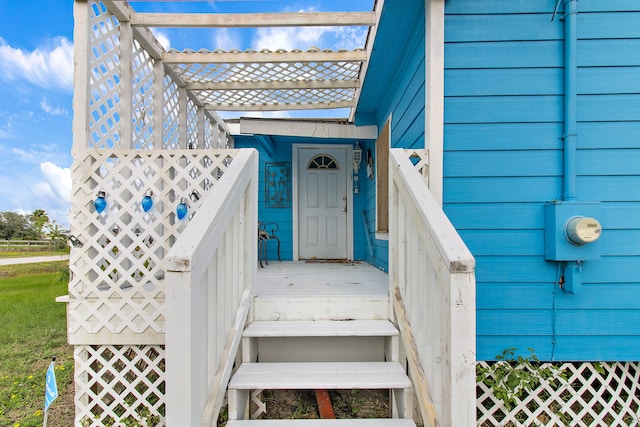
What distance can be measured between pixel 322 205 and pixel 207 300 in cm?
398

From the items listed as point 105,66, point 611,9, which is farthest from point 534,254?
point 105,66

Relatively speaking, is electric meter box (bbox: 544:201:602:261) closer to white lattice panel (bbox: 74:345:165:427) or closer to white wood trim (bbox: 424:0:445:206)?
white wood trim (bbox: 424:0:445:206)

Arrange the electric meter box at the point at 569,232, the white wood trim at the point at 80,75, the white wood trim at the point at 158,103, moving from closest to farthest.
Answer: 1. the electric meter box at the point at 569,232
2. the white wood trim at the point at 80,75
3. the white wood trim at the point at 158,103

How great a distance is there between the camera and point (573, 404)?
217 cm

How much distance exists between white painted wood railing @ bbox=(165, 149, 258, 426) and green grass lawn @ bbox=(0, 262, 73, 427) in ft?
6.25

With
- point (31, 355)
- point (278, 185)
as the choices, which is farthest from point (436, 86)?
point (31, 355)

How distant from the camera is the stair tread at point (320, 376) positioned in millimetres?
1545

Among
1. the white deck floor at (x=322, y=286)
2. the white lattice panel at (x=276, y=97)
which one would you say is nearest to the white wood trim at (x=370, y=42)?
the white lattice panel at (x=276, y=97)

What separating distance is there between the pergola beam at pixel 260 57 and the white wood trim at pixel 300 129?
896 millimetres

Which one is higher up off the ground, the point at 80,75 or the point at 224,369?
the point at 80,75

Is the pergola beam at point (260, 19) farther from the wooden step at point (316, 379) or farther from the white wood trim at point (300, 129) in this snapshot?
the wooden step at point (316, 379)

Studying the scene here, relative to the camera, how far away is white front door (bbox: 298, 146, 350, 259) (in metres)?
5.15

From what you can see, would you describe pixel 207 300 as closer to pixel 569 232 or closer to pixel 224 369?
pixel 224 369

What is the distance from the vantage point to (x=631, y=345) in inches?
80.6
